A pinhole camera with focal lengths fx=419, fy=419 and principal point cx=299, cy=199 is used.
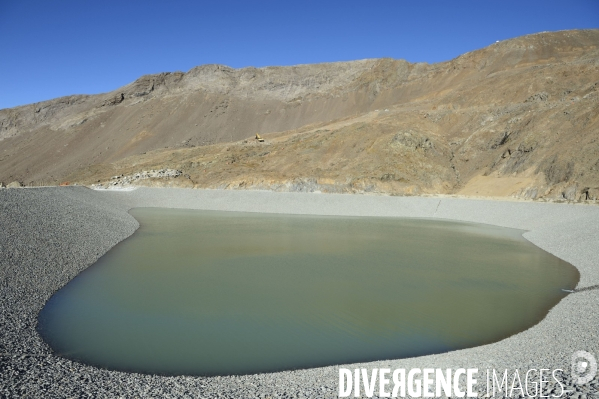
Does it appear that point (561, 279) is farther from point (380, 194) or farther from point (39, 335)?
point (380, 194)

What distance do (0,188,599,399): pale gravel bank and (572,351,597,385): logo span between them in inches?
4.6

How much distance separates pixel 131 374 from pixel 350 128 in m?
40.6

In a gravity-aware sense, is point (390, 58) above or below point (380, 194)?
above

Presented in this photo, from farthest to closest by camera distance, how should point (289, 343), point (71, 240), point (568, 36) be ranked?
point (568, 36) < point (71, 240) < point (289, 343)

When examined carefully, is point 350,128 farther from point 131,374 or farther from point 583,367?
point 131,374

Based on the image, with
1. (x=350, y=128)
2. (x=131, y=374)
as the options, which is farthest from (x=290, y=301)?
(x=350, y=128)

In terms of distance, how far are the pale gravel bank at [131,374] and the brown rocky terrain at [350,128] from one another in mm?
8007

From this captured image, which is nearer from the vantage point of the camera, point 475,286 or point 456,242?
point 475,286

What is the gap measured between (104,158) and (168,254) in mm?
54254

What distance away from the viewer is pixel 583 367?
5.80 meters

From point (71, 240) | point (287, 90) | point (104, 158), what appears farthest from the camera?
point (287, 90)

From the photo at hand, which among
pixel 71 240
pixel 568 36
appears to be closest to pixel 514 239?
pixel 71 240

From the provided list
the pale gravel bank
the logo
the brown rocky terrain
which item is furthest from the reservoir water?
the brown rocky terrain

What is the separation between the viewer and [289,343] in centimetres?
767
